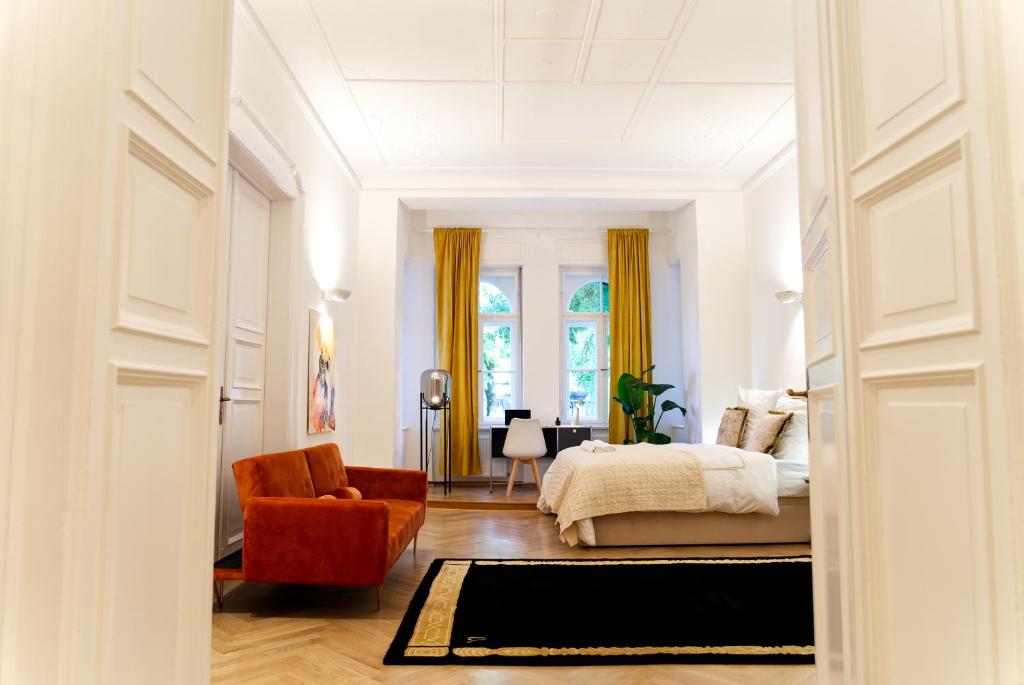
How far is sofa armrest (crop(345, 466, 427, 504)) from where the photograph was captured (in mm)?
4559

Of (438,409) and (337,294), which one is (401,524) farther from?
(438,409)

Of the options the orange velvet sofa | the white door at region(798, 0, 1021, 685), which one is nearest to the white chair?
the orange velvet sofa

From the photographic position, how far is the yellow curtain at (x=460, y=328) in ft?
26.3

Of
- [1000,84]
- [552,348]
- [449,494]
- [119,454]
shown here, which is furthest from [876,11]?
[552,348]

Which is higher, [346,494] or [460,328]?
[460,328]

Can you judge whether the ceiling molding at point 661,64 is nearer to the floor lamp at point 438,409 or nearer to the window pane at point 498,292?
the window pane at point 498,292

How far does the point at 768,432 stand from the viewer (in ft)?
17.0

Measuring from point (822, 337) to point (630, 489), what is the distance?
318 cm

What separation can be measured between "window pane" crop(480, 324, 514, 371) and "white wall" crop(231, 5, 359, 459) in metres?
2.65

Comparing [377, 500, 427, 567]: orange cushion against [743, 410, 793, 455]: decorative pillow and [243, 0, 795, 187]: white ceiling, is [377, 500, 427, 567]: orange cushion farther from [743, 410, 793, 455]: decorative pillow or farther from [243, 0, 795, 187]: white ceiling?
[243, 0, 795, 187]: white ceiling

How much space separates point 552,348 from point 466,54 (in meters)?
4.30

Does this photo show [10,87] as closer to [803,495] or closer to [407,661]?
[407,661]

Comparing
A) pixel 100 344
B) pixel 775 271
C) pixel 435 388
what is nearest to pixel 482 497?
pixel 435 388

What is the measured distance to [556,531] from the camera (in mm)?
5277
